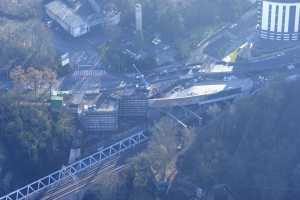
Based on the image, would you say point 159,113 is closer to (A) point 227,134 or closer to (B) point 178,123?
(B) point 178,123

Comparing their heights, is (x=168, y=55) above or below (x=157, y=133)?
above

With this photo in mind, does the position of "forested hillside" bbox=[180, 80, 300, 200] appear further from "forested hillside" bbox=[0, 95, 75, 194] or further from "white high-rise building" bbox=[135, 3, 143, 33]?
"white high-rise building" bbox=[135, 3, 143, 33]

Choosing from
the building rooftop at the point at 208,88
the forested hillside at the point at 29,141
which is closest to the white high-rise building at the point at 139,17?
the building rooftop at the point at 208,88

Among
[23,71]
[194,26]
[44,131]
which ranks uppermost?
[194,26]

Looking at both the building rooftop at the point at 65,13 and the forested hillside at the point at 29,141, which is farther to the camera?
the building rooftop at the point at 65,13

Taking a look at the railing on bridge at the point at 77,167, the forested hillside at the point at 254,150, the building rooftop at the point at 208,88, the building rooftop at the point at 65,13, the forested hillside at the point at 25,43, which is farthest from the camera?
the building rooftop at the point at 65,13

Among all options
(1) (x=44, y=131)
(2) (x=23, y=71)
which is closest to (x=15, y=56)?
(2) (x=23, y=71)

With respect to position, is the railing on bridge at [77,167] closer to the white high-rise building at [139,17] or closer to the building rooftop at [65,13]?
the white high-rise building at [139,17]
